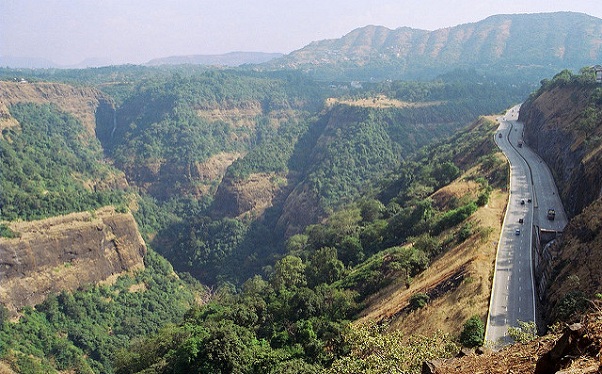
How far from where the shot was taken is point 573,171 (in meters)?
51.1

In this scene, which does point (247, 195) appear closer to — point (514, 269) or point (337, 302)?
point (337, 302)

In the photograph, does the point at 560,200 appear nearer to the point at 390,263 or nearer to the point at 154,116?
the point at 390,263

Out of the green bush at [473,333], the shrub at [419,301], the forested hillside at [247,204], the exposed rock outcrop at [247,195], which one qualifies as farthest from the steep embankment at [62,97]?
the green bush at [473,333]

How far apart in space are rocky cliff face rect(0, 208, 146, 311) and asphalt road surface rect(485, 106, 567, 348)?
58458 millimetres

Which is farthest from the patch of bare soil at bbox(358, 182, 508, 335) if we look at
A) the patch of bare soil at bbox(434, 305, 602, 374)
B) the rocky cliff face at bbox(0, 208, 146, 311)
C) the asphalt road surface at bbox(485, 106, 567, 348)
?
the rocky cliff face at bbox(0, 208, 146, 311)

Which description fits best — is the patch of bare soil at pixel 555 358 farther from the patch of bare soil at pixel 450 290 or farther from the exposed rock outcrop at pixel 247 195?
the exposed rock outcrop at pixel 247 195

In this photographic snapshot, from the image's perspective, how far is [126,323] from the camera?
6862cm

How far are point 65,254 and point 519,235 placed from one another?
6245 centimetres

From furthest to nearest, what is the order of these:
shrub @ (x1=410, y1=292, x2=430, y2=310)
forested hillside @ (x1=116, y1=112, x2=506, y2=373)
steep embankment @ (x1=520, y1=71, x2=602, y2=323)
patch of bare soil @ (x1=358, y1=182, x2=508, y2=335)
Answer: shrub @ (x1=410, y1=292, x2=430, y2=310)
patch of bare soil @ (x1=358, y1=182, x2=508, y2=335)
forested hillside @ (x1=116, y1=112, x2=506, y2=373)
steep embankment @ (x1=520, y1=71, x2=602, y2=323)

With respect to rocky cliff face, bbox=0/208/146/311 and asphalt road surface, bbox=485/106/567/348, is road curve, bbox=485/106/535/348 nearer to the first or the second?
asphalt road surface, bbox=485/106/567/348

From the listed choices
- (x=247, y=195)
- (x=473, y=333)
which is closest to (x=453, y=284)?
(x=473, y=333)

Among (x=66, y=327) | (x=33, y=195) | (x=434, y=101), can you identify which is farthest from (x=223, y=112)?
(x=66, y=327)

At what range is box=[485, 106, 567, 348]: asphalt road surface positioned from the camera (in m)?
33.2

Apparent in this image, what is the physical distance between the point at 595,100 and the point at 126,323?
72.9 m
